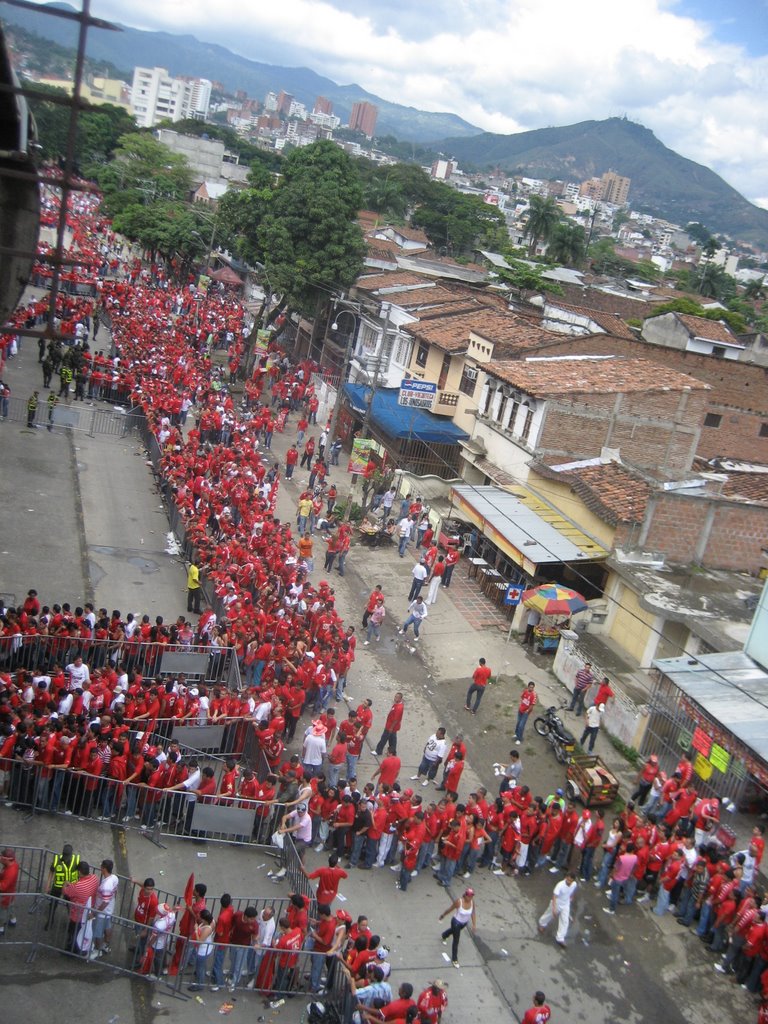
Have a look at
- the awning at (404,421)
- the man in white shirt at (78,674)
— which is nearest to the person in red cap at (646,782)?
the man in white shirt at (78,674)

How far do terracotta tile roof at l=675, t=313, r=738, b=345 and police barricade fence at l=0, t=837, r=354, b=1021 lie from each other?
4286 centimetres

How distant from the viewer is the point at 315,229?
122 feet

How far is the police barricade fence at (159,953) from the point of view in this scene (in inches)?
370

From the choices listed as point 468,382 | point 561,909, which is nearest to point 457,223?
point 468,382

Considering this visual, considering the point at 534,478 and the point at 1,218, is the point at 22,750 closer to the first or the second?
the point at 1,218

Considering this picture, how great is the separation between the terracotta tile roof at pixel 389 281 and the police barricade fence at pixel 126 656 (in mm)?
27007

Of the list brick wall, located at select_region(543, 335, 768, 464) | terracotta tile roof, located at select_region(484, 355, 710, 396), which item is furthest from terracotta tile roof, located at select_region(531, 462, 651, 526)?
brick wall, located at select_region(543, 335, 768, 464)

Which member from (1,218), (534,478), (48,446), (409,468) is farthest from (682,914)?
(48,446)

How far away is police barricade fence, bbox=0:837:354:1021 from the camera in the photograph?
30.8ft

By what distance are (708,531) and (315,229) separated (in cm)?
2339

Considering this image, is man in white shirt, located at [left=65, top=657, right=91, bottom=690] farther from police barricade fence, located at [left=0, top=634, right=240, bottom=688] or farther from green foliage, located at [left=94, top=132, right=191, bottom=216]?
green foliage, located at [left=94, top=132, right=191, bottom=216]

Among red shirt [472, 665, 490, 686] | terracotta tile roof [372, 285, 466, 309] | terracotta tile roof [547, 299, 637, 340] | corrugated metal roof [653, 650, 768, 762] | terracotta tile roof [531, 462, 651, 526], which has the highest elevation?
terracotta tile roof [547, 299, 637, 340]

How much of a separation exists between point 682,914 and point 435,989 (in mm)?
5093

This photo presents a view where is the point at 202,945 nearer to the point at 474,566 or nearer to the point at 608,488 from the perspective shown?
the point at 474,566
